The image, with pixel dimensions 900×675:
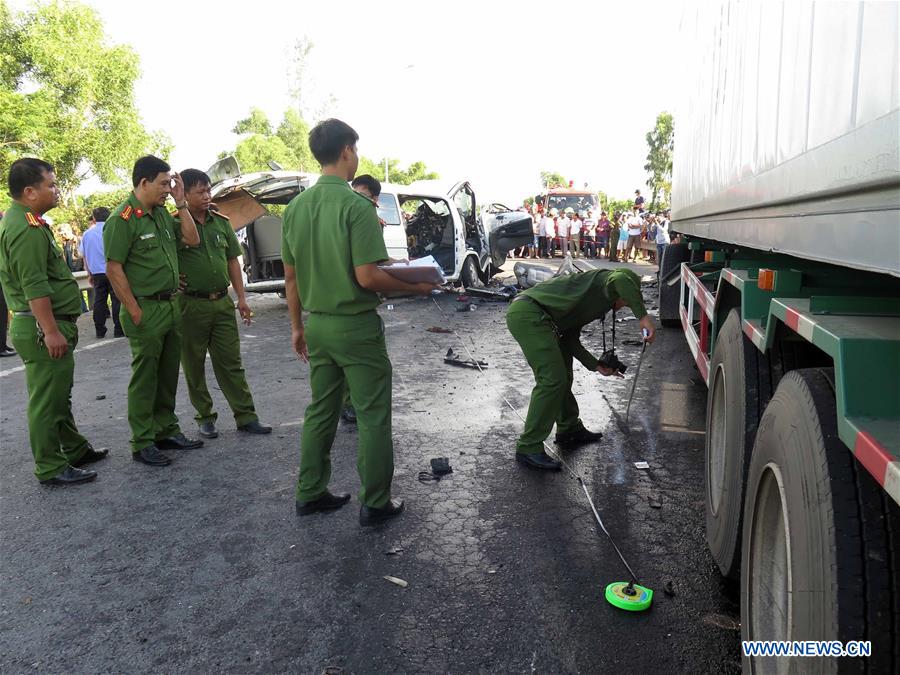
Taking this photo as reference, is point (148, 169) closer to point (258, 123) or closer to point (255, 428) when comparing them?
point (255, 428)

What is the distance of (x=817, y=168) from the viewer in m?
1.53

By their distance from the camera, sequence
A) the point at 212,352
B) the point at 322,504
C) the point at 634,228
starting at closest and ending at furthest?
1. the point at 322,504
2. the point at 212,352
3. the point at 634,228

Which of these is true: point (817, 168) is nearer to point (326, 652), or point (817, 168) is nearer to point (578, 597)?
point (578, 597)

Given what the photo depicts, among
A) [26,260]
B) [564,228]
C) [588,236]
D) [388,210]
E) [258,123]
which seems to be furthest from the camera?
[258,123]

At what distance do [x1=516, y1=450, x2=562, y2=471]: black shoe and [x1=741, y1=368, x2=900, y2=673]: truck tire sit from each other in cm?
225

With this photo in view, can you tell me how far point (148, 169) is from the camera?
13.5ft

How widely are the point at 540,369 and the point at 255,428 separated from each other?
2.22m


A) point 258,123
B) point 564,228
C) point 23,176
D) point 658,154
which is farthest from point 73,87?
point 658,154

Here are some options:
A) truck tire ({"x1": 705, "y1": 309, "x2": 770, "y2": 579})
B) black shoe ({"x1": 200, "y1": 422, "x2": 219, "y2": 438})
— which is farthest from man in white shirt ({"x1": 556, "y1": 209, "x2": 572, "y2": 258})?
truck tire ({"x1": 705, "y1": 309, "x2": 770, "y2": 579})

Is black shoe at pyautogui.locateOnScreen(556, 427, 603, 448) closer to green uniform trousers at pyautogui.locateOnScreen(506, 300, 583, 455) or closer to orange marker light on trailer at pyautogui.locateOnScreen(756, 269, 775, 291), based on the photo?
green uniform trousers at pyautogui.locateOnScreen(506, 300, 583, 455)

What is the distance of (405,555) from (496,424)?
214 centimetres

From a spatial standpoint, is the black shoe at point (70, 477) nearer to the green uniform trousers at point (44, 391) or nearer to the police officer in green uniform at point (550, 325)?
the green uniform trousers at point (44, 391)

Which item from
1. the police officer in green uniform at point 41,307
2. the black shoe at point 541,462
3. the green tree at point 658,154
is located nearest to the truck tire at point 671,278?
the black shoe at point 541,462

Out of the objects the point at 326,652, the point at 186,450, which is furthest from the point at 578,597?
the point at 186,450
